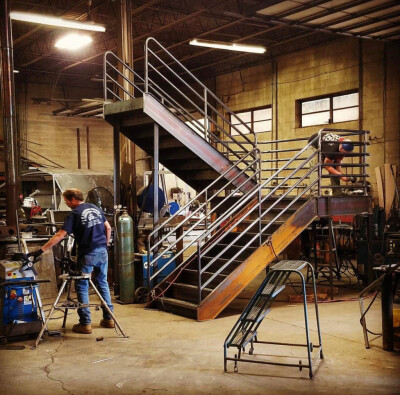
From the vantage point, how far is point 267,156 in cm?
1909

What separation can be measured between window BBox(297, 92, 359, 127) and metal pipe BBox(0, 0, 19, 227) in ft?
32.4

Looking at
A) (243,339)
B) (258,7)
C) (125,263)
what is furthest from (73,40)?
(243,339)

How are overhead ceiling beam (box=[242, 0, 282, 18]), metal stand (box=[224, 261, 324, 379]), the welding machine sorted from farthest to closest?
overhead ceiling beam (box=[242, 0, 282, 18]) → the welding machine → metal stand (box=[224, 261, 324, 379])

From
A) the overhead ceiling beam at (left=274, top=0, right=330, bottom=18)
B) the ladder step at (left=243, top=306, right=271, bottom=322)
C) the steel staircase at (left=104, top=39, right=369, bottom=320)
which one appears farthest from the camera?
the overhead ceiling beam at (left=274, top=0, right=330, bottom=18)

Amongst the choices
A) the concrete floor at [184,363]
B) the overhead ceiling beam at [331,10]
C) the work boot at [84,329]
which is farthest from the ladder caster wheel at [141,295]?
the overhead ceiling beam at [331,10]

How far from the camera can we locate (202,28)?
17.0 meters

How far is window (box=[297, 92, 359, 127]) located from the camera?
16328mm

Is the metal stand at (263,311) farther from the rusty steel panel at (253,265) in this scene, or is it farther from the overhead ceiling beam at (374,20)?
the overhead ceiling beam at (374,20)

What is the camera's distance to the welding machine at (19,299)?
276 inches

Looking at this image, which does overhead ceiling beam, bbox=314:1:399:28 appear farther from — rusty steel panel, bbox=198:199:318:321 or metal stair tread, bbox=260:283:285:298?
metal stair tread, bbox=260:283:285:298

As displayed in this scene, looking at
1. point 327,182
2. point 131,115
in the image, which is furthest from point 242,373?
point 327,182

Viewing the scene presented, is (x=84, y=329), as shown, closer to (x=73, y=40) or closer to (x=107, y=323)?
(x=107, y=323)

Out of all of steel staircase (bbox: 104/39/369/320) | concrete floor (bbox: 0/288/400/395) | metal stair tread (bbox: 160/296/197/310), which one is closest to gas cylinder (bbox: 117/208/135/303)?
steel staircase (bbox: 104/39/369/320)

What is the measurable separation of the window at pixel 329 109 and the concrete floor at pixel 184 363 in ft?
31.5
